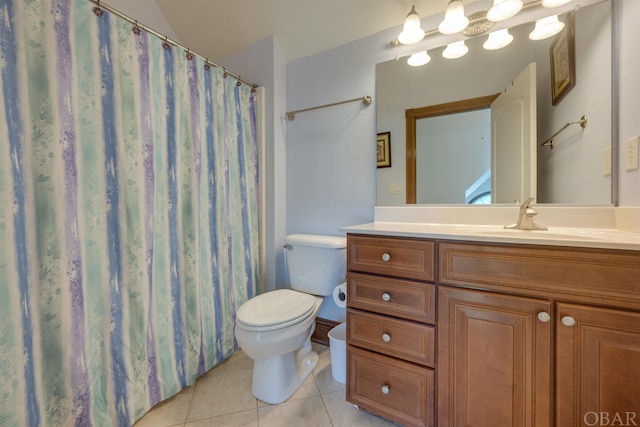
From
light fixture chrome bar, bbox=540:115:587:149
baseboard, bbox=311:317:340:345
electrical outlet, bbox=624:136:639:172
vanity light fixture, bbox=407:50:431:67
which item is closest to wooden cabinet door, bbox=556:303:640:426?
electrical outlet, bbox=624:136:639:172

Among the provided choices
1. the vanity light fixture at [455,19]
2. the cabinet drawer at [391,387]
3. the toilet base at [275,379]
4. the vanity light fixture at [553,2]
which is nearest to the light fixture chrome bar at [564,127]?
the vanity light fixture at [553,2]

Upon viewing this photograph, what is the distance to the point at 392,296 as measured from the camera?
3.35ft

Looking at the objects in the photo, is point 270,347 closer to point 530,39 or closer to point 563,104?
point 563,104

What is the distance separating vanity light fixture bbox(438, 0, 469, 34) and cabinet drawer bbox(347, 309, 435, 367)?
1391 mm

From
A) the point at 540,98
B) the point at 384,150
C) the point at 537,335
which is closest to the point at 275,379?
the point at 537,335

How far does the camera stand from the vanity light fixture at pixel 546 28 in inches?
46.0

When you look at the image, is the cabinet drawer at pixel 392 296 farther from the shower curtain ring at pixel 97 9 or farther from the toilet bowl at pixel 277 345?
the shower curtain ring at pixel 97 9

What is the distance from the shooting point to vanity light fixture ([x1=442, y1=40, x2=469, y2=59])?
135 cm

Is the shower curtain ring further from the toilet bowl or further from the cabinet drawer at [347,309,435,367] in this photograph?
the cabinet drawer at [347,309,435,367]

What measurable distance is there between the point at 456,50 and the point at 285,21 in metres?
1.07

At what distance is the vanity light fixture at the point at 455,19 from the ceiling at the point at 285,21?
7.4 inches

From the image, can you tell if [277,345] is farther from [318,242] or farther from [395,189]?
[395,189]

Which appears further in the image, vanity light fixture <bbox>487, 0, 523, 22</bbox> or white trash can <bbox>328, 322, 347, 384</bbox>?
white trash can <bbox>328, 322, 347, 384</bbox>

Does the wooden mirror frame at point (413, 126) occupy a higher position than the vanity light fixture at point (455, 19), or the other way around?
the vanity light fixture at point (455, 19)
